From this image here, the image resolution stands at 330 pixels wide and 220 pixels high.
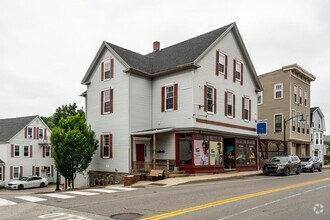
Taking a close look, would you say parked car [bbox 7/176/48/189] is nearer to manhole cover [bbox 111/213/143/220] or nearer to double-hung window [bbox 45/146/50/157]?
double-hung window [bbox 45/146/50/157]

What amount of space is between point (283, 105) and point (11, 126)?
39.1 metres

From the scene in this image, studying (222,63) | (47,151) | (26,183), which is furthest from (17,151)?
(222,63)

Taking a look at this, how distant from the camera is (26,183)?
145 feet

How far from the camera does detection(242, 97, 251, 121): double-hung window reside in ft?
103

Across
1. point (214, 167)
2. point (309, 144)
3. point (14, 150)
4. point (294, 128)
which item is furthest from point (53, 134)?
point (309, 144)

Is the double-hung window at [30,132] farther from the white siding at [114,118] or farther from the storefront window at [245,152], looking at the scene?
the storefront window at [245,152]

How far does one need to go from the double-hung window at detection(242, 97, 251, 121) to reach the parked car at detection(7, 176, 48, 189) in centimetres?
2976

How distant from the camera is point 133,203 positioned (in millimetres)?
12008

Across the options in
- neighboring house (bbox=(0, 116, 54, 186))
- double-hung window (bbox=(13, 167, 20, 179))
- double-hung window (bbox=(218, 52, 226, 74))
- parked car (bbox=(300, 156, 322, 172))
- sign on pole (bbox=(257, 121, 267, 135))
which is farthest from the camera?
double-hung window (bbox=(13, 167, 20, 179))

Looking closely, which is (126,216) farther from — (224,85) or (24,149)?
(24,149)

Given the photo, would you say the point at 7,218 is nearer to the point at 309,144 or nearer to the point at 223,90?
the point at 223,90

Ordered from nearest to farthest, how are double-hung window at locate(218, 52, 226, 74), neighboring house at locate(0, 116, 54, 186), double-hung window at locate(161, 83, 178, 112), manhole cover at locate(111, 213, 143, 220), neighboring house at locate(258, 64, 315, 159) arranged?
manhole cover at locate(111, 213, 143, 220) < double-hung window at locate(161, 83, 178, 112) < double-hung window at locate(218, 52, 226, 74) < neighboring house at locate(258, 64, 315, 159) < neighboring house at locate(0, 116, 54, 186)

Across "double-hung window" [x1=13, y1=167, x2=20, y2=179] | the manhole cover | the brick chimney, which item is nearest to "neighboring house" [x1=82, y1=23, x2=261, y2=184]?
the brick chimney

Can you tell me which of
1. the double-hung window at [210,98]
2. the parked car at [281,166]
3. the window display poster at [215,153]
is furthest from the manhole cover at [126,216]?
the parked car at [281,166]
